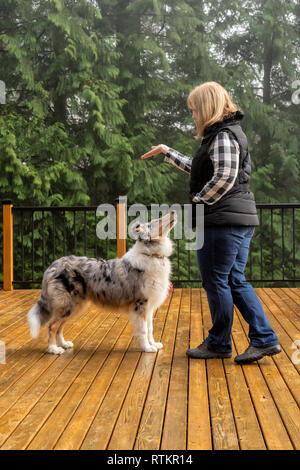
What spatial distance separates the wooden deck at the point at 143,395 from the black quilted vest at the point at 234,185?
865 millimetres

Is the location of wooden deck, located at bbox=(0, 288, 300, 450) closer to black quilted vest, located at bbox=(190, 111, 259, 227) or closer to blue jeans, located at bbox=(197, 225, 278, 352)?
blue jeans, located at bbox=(197, 225, 278, 352)

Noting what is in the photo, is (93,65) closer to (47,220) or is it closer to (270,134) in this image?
(47,220)

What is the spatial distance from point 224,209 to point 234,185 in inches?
6.1

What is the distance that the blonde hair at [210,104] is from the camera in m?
2.83

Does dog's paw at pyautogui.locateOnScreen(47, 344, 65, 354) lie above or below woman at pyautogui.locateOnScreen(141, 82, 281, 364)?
below

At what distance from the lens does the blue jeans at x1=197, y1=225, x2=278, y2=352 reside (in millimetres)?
2881

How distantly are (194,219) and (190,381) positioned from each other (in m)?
0.94

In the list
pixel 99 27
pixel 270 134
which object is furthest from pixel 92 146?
pixel 270 134
